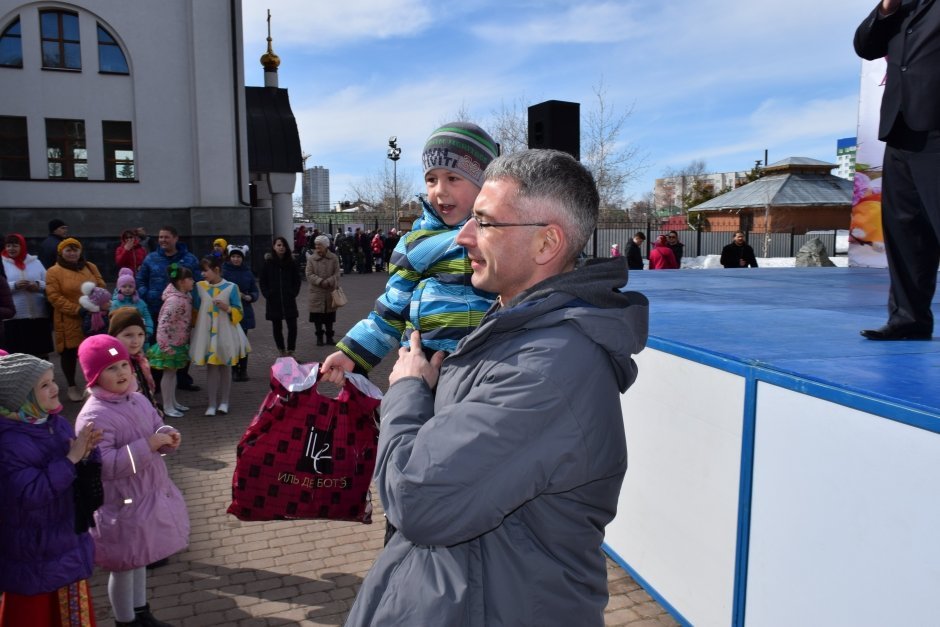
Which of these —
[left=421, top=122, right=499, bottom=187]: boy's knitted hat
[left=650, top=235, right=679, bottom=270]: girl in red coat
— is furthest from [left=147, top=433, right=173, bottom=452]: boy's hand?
[left=650, top=235, right=679, bottom=270]: girl in red coat

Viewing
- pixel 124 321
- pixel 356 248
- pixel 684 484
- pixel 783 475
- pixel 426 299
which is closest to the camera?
pixel 426 299

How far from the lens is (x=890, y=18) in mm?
2824

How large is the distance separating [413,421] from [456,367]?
0.16 metres

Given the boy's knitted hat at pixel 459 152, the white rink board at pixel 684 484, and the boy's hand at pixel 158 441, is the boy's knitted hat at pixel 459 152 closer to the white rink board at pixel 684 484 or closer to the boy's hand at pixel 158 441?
the white rink board at pixel 684 484

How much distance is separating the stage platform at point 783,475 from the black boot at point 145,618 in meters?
2.49

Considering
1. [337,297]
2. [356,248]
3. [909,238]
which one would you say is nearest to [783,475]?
[909,238]

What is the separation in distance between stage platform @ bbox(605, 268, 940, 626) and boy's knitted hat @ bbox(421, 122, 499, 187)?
137 centimetres

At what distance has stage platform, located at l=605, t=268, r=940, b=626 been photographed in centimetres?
208

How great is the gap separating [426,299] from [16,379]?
178 cm

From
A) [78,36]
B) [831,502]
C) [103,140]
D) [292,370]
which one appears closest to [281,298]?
[292,370]

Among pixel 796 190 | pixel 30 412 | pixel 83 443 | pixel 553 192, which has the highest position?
pixel 796 190

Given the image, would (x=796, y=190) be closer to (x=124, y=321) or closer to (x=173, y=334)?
(x=173, y=334)

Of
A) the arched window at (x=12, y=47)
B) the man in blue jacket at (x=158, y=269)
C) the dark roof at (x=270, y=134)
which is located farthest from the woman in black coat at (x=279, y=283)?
the dark roof at (x=270, y=134)

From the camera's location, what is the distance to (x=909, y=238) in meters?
3.10
